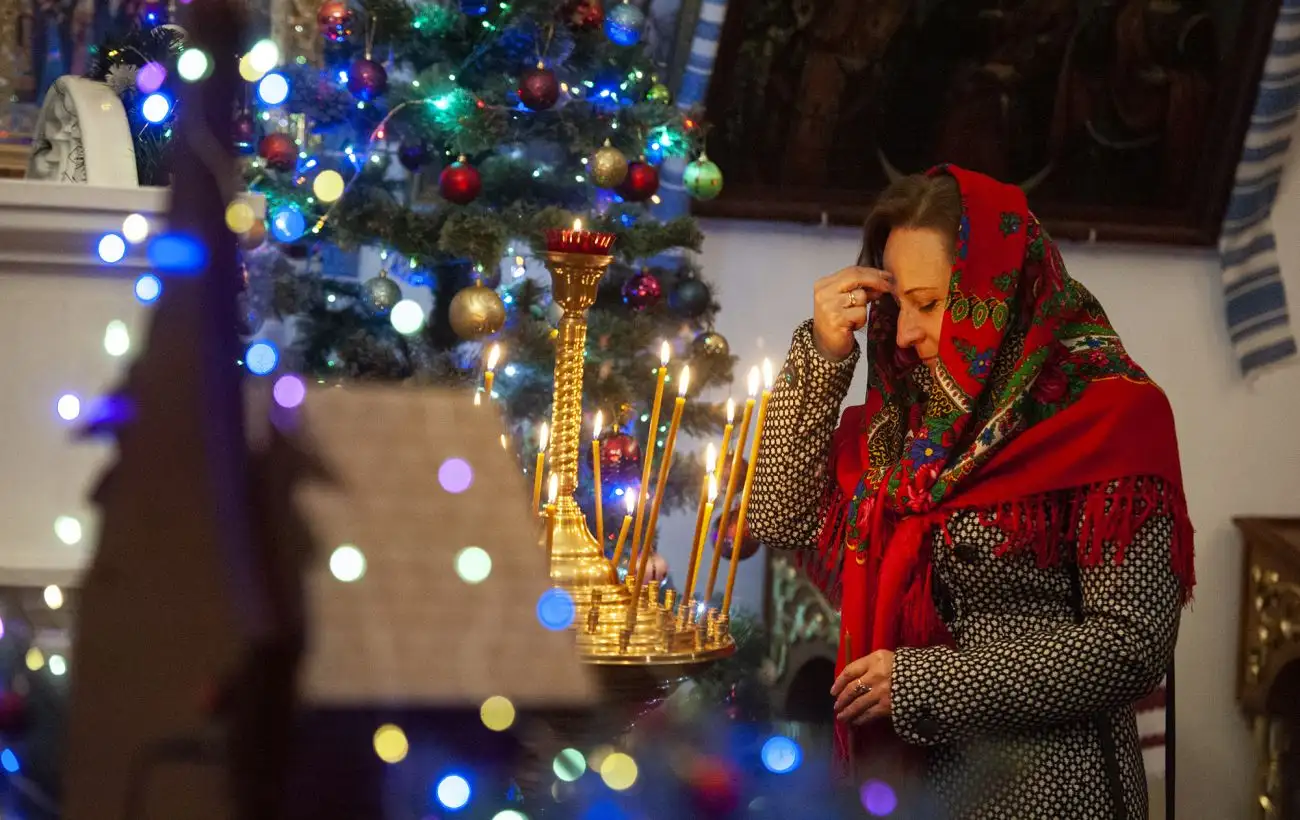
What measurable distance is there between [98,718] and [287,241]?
2894 millimetres

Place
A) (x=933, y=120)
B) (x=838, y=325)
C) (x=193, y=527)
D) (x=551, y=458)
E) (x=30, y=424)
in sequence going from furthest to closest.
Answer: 1. (x=933, y=120)
2. (x=838, y=325)
3. (x=551, y=458)
4. (x=30, y=424)
5. (x=193, y=527)

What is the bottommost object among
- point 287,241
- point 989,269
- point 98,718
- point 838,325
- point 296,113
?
point 287,241

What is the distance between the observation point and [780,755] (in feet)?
2.68

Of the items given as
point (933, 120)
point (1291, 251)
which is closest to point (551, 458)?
point (933, 120)

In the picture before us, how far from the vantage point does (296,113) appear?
3162mm

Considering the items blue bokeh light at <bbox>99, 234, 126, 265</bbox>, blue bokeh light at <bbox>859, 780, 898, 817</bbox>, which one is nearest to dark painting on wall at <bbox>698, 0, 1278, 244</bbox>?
blue bokeh light at <bbox>99, 234, 126, 265</bbox>

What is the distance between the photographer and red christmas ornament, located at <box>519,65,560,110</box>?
9.65 ft

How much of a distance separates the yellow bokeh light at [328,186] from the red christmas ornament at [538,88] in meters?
0.47

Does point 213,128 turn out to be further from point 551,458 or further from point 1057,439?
point 1057,439

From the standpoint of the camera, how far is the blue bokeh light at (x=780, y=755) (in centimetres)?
78

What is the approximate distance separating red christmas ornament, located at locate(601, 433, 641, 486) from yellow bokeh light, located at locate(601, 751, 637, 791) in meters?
2.34

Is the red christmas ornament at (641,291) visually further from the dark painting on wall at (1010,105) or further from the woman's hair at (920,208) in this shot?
the woman's hair at (920,208)

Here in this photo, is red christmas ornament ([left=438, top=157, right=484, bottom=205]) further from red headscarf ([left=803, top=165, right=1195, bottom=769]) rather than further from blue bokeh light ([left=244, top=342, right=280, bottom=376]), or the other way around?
blue bokeh light ([left=244, top=342, right=280, bottom=376])

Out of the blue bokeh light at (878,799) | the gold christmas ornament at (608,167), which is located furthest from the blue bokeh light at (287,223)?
the blue bokeh light at (878,799)
